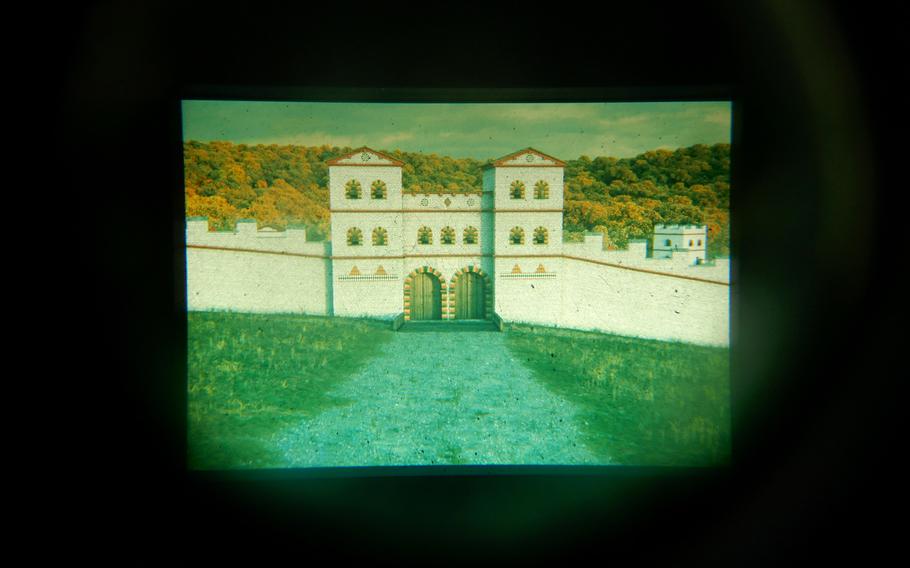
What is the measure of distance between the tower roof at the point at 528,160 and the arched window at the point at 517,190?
17.9 inches

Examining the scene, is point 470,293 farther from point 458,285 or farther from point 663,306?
point 663,306

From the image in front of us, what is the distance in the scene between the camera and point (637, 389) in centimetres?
991

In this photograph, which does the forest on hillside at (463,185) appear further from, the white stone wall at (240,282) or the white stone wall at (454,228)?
the white stone wall at (240,282)

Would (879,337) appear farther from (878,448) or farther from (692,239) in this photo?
(692,239)

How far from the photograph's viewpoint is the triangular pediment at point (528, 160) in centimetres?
1468

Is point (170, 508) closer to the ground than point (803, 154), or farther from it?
closer to the ground

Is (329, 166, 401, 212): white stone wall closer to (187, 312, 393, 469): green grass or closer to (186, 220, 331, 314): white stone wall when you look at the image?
(186, 220, 331, 314): white stone wall

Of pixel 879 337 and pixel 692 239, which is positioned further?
pixel 692 239

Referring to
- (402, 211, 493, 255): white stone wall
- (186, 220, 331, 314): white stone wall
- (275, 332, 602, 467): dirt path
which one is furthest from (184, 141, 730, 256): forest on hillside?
(275, 332, 602, 467): dirt path

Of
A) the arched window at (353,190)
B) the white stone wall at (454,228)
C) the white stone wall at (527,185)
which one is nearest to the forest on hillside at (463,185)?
the white stone wall at (454,228)

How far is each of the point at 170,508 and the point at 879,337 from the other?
307cm
